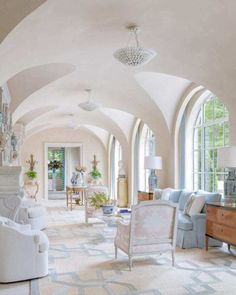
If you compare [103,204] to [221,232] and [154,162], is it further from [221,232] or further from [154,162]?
[221,232]

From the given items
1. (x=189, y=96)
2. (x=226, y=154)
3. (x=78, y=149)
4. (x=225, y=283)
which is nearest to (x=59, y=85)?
(x=189, y=96)

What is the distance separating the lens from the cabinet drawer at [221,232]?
498 cm

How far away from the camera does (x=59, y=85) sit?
24.7ft

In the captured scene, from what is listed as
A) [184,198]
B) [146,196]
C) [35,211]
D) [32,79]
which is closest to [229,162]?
[184,198]

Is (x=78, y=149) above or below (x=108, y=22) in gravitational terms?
below

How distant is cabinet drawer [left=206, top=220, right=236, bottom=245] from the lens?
498 centimetres

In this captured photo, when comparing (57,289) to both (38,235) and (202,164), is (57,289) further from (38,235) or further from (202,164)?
(202,164)

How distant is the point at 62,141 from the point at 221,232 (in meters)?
10.9

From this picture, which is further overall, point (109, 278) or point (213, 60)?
point (213, 60)

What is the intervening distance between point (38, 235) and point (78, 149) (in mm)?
12161

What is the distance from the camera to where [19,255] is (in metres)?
4.20

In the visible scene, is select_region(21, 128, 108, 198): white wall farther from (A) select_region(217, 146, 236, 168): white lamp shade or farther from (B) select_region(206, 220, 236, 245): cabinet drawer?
(A) select_region(217, 146, 236, 168): white lamp shade

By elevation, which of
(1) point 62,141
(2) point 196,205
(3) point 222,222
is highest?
(1) point 62,141

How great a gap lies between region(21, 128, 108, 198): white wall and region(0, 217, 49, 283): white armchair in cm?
1068
